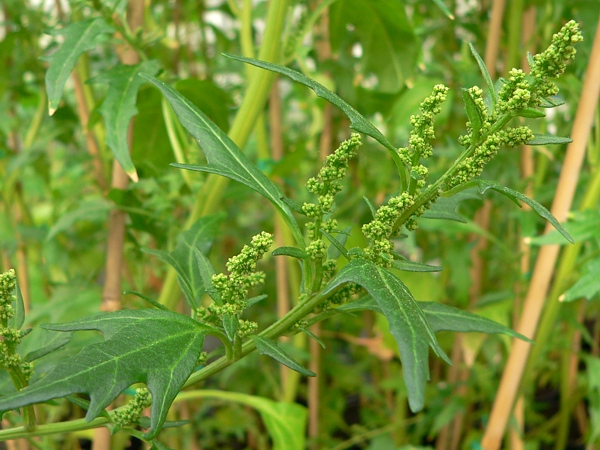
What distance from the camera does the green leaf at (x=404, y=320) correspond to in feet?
0.73

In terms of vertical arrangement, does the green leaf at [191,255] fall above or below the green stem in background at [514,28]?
below

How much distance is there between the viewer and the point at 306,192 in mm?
892

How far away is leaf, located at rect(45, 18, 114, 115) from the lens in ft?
1.50

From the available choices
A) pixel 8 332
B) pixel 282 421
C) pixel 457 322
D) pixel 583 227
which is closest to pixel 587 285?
pixel 583 227

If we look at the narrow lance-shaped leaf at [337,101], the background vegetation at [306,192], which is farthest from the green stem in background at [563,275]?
the narrow lance-shaped leaf at [337,101]

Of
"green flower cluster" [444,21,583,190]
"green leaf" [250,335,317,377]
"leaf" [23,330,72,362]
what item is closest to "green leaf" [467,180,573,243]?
"green flower cluster" [444,21,583,190]

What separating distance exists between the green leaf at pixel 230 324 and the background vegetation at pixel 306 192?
157 mm

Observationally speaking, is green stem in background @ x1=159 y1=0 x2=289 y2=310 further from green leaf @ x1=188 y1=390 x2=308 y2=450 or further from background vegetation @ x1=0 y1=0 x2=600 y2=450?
green leaf @ x1=188 y1=390 x2=308 y2=450

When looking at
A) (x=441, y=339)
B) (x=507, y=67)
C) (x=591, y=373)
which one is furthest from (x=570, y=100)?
(x=441, y=339)

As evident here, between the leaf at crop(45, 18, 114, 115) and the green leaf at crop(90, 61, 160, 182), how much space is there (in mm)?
31

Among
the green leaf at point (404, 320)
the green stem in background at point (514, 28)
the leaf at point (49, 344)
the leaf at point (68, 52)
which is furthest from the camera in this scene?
the green stem in background at point (514, 28)

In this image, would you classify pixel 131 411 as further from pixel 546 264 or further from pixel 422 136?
pixel 546 264

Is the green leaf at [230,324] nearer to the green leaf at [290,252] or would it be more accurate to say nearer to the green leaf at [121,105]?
the green leaf at [290,252]

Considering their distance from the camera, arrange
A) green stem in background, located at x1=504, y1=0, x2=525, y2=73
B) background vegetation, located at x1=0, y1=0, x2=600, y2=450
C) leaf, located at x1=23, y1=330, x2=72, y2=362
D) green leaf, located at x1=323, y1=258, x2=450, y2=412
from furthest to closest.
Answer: green stem in background, located at x1=504, y1=0, x2=525, y2=73
background vegetation, located at x1=0, y1=0, x2=600, y2=450
leaf, located at x1=23, y1=330, x2=72, y2=362
green leaf, located at x1=323, y1=258, x2=450, y2=412
